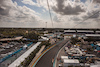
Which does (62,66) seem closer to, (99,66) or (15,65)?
(99,66)

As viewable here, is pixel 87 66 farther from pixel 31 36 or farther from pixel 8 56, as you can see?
pixel 31 36

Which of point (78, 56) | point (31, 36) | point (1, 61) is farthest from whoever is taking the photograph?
point (31, 36)

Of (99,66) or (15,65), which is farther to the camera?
(99,66)

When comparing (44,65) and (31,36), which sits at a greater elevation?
(31,36)

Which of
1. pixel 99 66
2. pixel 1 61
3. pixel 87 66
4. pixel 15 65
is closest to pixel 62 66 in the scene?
pixel 87 66

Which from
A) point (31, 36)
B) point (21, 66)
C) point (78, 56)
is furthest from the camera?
point (31, 36)

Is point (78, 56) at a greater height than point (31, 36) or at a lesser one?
lesser

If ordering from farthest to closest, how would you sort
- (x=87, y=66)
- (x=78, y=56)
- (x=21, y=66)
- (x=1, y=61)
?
(x=78, y=56) → (x=1, y=61) → (x=87, y=66) → (x=21, y=66)

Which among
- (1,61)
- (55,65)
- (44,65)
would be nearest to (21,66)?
(44,65)

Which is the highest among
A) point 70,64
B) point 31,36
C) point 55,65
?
point 31,36
